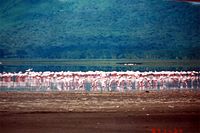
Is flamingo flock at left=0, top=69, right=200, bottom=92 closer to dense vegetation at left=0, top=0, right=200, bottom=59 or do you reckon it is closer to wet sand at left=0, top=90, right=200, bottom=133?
wet sand at left=0, top=90, right=200, bottom=133

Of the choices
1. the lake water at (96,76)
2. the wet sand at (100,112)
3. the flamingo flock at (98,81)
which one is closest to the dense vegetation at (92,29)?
the lake water at (96,76)

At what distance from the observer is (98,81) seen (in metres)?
9.30

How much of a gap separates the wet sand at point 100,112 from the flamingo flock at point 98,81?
0.18 metres

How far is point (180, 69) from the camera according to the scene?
9508 millimetres

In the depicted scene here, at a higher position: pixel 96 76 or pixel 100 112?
pixel 96 76

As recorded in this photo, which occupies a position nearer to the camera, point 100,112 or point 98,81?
point 100,112

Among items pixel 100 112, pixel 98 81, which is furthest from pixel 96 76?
pixel 100 112

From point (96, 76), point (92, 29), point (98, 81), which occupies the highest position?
point (92, 29)

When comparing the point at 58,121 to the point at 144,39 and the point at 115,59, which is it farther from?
the point at 144,39

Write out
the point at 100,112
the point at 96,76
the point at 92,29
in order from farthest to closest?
the point at 96,76 < the point at 92,29 < the point at 100,112

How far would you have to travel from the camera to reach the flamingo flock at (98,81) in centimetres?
935

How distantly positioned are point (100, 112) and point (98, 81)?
1.42 meters

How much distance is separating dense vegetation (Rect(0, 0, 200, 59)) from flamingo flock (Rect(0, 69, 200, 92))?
0.72 metres

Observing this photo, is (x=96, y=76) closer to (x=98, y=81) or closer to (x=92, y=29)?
(x=98, y=81)
